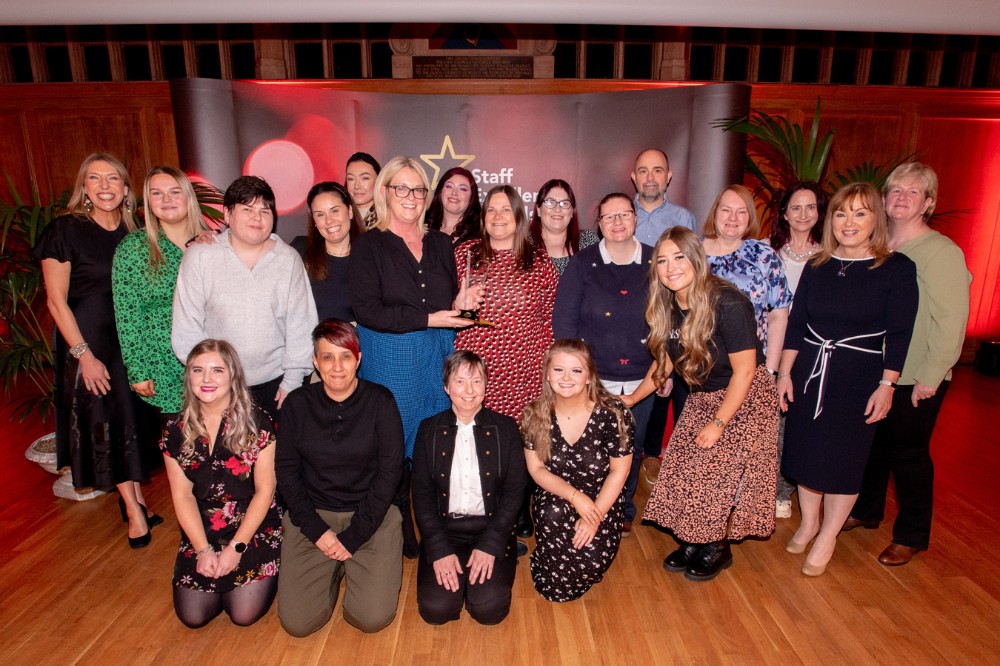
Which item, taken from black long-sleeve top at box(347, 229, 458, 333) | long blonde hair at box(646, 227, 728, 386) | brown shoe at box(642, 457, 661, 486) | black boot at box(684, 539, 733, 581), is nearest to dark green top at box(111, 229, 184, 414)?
black long-sleeve top at box(347, 229, 458, 333)

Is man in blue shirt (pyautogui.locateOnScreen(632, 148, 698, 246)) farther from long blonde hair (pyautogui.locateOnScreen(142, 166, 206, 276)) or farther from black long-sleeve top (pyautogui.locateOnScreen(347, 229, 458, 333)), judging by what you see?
long blonde hair (pyautogui.locateOnScreen(142, 166, 206, 276))

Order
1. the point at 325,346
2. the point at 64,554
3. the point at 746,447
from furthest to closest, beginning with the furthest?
1. the point at 64,554
2. the point at 746,447
3. the point at 325,346

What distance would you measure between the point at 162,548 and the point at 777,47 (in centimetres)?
710

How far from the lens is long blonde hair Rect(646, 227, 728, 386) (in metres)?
2.25

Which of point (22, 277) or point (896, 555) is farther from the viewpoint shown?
point (22, 277)

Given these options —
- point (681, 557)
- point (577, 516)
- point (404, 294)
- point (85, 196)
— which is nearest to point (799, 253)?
point (681, 557)

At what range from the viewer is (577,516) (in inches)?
95.8

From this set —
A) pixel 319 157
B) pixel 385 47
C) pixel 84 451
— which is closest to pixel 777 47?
pixel 385 47

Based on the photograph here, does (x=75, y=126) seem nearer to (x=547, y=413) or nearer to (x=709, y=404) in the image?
(x=547, y=413)

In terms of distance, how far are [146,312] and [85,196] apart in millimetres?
646

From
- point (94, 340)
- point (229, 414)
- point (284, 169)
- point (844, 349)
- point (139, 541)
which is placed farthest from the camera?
point (284, 169)

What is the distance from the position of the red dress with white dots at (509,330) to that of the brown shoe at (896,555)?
185cm

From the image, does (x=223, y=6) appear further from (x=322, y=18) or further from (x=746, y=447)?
(x=746, y=447)

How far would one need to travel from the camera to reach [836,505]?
2576 millimetres
